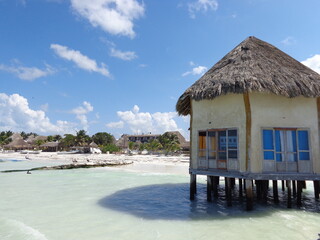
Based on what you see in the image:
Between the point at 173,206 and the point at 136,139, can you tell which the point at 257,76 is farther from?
the point at 136,139

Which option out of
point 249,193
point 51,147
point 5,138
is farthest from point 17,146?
point 249,193

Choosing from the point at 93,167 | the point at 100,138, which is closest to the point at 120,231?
the point at 93,167

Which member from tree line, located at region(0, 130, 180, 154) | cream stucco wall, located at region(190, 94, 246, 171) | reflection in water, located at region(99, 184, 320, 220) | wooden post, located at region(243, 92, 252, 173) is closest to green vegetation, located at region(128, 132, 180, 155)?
tree line, located at region(0, 130, 180, 154)

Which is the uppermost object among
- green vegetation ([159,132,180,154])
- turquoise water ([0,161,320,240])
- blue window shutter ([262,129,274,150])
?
green vegetation ([159,132,180,154])

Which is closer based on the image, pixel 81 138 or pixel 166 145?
pixel 166 145

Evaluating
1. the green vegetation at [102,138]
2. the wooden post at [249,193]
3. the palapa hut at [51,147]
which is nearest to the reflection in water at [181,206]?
the wooden post at [249,193]

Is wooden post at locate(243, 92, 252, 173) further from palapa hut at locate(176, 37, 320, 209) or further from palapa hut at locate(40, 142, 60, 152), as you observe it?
palapa hut at locate(40, 142, 60, 152)

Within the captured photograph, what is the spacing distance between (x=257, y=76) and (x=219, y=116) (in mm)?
2087

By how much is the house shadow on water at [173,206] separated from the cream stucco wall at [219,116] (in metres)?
1.85

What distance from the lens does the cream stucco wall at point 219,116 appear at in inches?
375

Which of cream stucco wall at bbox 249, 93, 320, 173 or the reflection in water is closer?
cream stucco wall at bbox 249, 93, 320, 173

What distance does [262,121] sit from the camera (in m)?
9.50

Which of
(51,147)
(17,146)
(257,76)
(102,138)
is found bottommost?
(51,147)

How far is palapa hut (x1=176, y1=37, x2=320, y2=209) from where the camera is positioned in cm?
930
